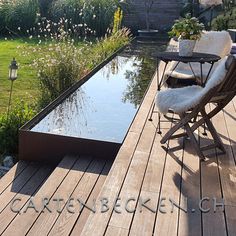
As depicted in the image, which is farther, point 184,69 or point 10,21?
point 10,21

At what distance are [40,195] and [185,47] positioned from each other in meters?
2.03

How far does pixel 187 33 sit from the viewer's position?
12.9ft

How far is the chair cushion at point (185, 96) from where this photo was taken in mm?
2826

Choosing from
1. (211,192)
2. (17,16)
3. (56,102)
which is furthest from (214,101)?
(17,16)

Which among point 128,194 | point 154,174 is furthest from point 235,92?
point 128,194

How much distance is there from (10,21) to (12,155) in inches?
340

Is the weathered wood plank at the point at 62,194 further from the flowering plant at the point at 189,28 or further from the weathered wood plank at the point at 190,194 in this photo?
the flowering plant at the point at 189,28

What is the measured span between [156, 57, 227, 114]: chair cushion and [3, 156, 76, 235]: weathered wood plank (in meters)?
0.90

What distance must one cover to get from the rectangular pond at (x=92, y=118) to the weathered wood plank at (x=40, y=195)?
0.22 m

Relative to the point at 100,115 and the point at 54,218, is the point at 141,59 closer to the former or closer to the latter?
the point at 100,115

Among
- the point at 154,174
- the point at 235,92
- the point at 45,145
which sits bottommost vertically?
the point at 45,145

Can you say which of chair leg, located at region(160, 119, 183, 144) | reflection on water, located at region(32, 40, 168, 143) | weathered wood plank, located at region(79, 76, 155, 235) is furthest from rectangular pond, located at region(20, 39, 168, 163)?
chair leg, located at region(160, 119, 183, 144)

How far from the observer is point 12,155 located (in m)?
3.91

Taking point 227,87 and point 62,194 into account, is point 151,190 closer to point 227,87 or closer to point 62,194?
point 62,194
